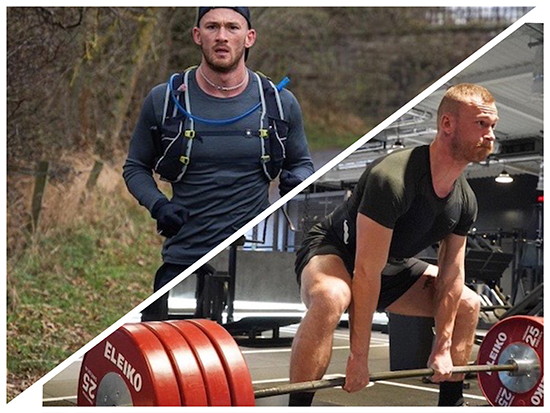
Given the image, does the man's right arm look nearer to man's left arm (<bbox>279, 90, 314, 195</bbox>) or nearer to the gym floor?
man's left arm (<bbox>279, 90, 314, 195</bbox>)

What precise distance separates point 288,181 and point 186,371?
0.55 meters

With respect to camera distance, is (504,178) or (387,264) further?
(504,178)

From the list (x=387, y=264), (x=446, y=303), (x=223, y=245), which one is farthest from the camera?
(x=446, y=303)

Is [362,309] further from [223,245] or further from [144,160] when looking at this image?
[144,160]

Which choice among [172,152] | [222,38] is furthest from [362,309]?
[222,38]

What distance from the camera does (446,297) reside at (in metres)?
2.84

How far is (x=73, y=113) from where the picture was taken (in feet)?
19.3

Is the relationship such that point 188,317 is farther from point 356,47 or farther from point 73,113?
point 356,47

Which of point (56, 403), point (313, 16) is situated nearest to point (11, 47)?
point (56, 403)

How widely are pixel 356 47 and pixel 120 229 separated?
7304 millimetres

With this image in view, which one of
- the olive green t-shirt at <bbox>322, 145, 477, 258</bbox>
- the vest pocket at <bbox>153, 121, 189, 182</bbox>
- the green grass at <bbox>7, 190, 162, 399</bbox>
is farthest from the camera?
the green grass at <bbox>7, 190, 162, 399</bbox>

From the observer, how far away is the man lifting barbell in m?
2.60

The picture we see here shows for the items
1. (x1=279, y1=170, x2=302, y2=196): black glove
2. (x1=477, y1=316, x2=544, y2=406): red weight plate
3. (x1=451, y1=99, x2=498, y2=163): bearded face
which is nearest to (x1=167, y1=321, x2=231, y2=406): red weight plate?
(x1=279, y1=170, x2=302, y2=196): black glove

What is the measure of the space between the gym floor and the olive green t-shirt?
10.9 inches
